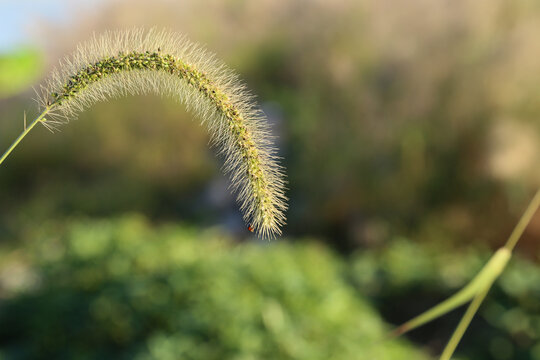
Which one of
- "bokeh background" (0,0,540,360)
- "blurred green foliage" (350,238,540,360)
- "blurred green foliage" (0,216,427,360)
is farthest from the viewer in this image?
"blurred green foliage" (350,238,540,360)

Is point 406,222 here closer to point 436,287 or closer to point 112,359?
point 436,287

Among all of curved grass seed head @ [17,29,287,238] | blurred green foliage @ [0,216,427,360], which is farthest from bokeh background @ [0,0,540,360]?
curved grass seed head @ [17,29,287,238]

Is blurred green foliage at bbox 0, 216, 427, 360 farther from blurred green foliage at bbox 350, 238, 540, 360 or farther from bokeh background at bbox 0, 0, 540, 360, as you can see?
blurred green foliage at bbox 350, 238, 540, 360

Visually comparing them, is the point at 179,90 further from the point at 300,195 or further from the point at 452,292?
the point at 300,195

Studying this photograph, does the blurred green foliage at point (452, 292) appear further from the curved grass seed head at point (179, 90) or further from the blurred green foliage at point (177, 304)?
the curved grass seed head at point (179, 90)

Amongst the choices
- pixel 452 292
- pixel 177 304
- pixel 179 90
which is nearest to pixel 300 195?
pixel 452 292

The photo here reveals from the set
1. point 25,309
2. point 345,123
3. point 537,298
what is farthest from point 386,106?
point 25,309
